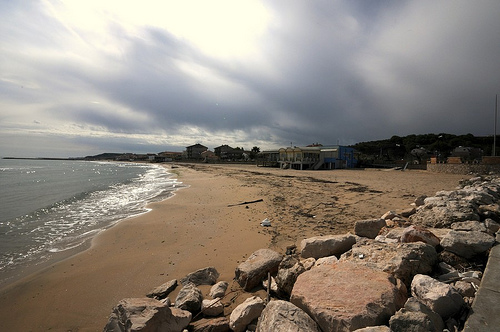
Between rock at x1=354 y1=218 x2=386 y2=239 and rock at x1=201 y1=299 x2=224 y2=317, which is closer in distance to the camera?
rock at x1=201 y1=299 x2=224 y2=317

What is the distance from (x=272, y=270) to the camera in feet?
14.2

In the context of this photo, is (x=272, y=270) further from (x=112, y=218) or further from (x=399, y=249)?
(x=112, y=218)

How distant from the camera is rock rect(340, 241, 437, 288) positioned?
3.12 metres

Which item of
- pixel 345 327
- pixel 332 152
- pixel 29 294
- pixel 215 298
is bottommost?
pixel 29 294

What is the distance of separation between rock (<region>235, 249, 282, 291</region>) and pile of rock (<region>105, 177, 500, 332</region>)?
2cm

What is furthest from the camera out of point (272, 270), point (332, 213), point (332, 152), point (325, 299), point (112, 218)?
point (332, 152)

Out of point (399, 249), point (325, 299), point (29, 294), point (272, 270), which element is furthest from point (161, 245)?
point (399, 249)

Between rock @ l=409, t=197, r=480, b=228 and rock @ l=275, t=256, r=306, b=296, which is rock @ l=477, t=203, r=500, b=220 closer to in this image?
rock @ l=409, t=197, r=480, b=228

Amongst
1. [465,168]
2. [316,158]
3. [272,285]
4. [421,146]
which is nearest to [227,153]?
[316,158]

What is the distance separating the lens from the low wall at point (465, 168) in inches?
953

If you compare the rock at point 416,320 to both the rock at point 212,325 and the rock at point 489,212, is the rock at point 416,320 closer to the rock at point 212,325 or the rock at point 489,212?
the rock at point 212,325

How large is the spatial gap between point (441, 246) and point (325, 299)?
8.65 feet

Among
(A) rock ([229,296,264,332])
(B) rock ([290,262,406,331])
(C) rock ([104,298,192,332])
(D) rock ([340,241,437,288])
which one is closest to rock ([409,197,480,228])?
(D) rock ([340,241,437,288])

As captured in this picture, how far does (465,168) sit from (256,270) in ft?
113
